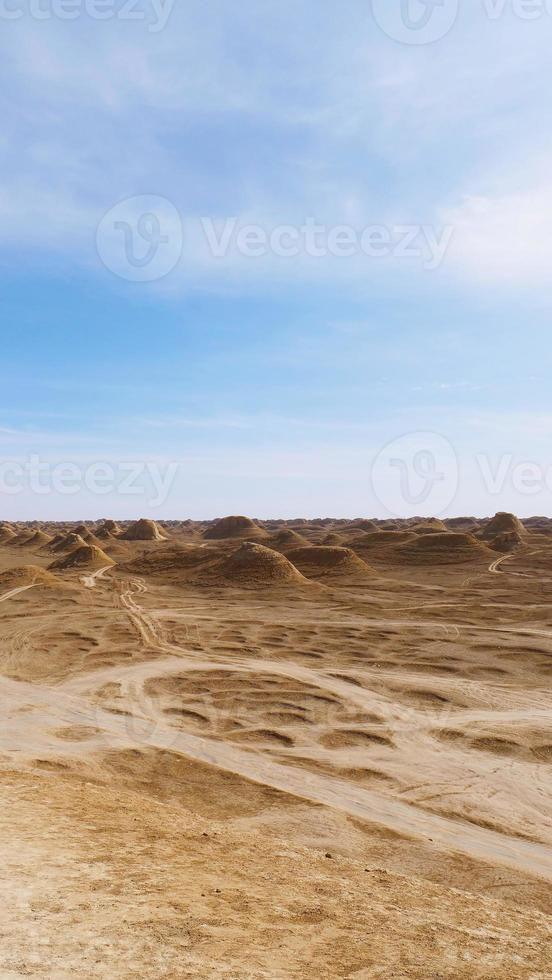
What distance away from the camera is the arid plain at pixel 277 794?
6.04 meters

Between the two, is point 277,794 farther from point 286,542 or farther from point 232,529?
point 232,529

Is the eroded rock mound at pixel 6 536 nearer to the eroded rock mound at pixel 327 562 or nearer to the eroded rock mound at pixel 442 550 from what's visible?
the eroded rock mound at pixel 327 562

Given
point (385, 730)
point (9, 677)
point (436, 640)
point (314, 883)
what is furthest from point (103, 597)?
point (314, 883)

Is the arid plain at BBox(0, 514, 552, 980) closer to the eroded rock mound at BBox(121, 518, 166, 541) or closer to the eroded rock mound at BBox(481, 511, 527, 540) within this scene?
the eroded rock mound at BBox(481, 511, 527, 540)

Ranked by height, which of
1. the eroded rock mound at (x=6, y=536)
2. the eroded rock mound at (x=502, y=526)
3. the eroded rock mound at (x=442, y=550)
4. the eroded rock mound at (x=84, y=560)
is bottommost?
the eroded rock mound at (x=6, y=536)

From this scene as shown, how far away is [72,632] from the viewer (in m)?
26.4

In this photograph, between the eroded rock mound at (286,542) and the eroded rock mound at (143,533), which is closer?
the eroded rock mound at (286,542)

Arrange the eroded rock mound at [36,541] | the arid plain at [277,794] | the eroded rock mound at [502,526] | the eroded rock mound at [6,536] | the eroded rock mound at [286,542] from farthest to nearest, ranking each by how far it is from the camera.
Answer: the eroded rock mound at [6,536], the eroded rock mound at [36,541], the eroded rock mound at [502,526], the eroded rock mound at [286,542], the arid plain at [277,794]

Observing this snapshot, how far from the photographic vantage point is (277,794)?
1160 cm

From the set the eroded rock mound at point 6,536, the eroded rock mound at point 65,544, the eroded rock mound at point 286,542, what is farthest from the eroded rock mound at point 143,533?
the eroded rock mound at point 286,542

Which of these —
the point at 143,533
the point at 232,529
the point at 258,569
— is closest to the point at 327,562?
the point at 258,569

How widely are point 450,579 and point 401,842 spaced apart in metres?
37.9

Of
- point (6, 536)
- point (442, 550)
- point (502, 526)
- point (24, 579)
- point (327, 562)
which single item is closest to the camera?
point (24, 579)

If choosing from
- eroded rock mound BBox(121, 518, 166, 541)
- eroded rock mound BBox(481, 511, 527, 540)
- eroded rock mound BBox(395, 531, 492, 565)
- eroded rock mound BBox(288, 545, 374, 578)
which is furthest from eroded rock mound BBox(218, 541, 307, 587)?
eroded rock mound BBox(121, 518, 166, 541)
